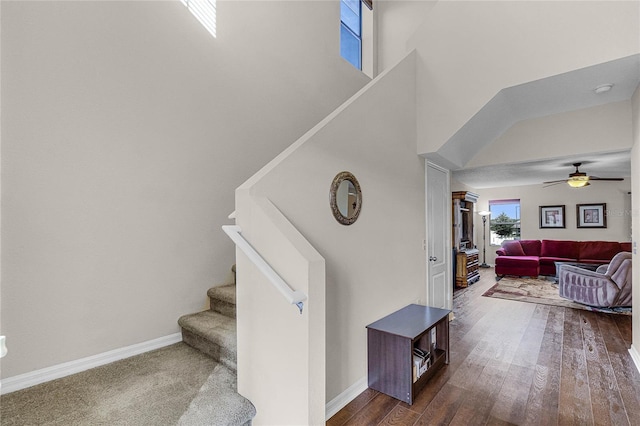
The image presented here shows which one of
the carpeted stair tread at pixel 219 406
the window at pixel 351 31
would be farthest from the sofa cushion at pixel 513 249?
the carpeted stair tread at pixel 219 406

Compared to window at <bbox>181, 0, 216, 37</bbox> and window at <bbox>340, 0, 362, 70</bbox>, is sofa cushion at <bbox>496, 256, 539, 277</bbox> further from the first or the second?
window at <bbox>181, 0, 216, 37</bbox>

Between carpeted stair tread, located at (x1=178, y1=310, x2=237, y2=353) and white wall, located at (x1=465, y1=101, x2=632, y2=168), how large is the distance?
4011mm

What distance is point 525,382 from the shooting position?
8.49ft

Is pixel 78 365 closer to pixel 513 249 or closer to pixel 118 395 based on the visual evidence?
pixel 118 395

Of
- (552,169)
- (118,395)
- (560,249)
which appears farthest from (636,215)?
(560,249)

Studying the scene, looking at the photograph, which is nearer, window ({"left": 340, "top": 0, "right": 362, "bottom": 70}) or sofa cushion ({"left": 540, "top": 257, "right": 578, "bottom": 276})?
window ({"left": 340, "top": 0, "right": 362, "bottom": 70})

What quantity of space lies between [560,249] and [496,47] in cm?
713

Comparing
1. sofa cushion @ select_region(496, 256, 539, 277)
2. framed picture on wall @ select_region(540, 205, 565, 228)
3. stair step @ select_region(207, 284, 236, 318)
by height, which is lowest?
sofa cushion @ select_region(496, 256, 539, 277)

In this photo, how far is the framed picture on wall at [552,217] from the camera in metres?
8.24

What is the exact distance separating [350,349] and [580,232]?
28.5 ft

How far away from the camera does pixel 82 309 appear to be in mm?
2006

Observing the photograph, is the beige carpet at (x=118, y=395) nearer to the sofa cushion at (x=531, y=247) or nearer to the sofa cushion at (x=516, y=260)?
the sofa cushion at (x=516, y=260)

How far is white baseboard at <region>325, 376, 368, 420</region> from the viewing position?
7.11 feet

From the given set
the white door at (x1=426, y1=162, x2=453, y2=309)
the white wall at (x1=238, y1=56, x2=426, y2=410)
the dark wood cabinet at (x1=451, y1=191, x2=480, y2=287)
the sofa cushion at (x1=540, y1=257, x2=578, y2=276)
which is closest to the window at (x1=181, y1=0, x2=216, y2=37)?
the white wall at (x1=238, y1=56, x2=426, y2=410)
